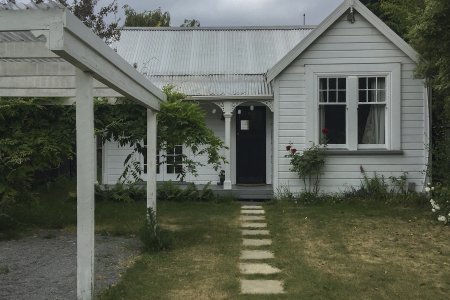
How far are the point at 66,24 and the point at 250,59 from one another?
11.2 m

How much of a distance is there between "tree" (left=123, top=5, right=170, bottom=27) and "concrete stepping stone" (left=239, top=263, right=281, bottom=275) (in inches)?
1241

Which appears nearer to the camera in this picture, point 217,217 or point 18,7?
point 18,7

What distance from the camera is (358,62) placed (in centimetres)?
1188

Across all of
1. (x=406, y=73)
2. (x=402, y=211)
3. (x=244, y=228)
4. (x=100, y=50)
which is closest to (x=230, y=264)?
(x=244, y=228)

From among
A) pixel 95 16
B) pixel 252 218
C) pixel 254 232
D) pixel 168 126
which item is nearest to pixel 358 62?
pixel 252 218

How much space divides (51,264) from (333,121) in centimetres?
765

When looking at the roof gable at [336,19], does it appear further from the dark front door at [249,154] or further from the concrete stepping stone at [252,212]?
the concrete stepping stone at [252,212]

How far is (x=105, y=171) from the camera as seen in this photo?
1345 centimetres

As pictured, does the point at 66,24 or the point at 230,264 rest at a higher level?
the point at 66,24

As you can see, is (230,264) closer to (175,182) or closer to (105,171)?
(175,182)

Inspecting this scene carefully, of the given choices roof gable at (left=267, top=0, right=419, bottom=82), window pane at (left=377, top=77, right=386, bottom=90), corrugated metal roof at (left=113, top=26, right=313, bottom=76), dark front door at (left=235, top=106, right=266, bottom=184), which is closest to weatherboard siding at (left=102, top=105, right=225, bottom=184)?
dark front door at (left=235, top=106, right=266, bottom=184)

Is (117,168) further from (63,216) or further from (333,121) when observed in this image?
(333,121)

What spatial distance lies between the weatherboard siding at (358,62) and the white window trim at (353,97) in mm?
104

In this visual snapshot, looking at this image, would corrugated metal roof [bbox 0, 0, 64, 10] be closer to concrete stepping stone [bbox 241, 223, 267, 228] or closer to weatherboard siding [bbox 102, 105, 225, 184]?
concrete stepping stone [bbox 241, 223, 267, 228]
